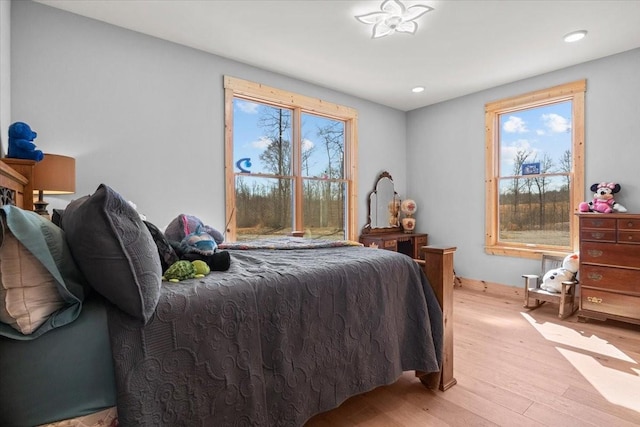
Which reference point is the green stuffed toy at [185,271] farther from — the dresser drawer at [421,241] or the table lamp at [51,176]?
the dresser drawer at [421,241]

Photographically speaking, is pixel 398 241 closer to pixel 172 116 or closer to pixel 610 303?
pixel 610 303

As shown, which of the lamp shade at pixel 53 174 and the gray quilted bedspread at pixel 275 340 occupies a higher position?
the lamp shade at pixel 53 174

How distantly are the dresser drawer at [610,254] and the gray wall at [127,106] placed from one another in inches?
143

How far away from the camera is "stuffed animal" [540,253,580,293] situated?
345cm

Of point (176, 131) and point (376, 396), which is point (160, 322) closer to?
point (376, 396)

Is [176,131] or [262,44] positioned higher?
[262,44]

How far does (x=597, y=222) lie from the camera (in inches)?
124

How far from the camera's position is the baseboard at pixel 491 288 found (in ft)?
13.5

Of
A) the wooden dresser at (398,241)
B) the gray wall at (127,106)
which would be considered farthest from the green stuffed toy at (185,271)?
the wooden dresser at (398,241)

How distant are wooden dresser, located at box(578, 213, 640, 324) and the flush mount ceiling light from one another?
2.49m

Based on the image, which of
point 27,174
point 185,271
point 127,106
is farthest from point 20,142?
point 185,271

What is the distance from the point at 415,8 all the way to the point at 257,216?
8.22 feet

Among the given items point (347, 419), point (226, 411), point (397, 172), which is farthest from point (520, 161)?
point (226, 411)

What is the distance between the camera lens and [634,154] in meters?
3.28
